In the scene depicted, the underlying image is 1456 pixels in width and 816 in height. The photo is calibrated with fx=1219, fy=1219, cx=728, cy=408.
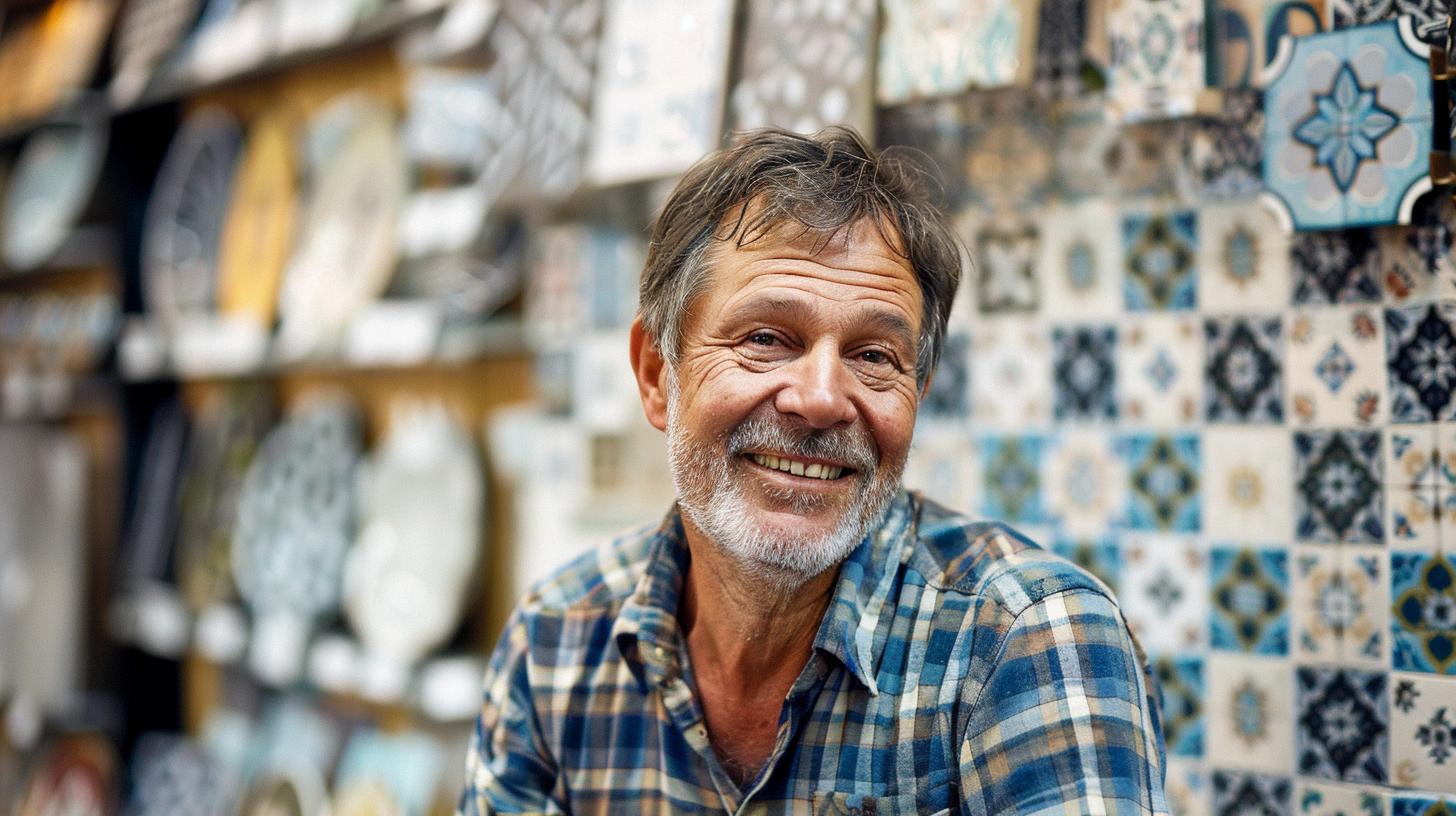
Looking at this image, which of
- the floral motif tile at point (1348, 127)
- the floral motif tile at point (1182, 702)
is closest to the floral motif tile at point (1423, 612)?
the floral motif tile at point (1182, 702)

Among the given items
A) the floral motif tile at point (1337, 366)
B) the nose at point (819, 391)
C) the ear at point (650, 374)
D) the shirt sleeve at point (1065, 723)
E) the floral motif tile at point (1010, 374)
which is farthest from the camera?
the floral motif tile at point (1010, 374)

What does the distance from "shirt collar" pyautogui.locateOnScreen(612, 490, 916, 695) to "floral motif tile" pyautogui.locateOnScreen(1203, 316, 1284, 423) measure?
1.21ft

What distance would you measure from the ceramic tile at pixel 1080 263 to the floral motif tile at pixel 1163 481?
0.16 meters

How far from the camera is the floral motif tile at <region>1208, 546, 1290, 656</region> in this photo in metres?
1.28

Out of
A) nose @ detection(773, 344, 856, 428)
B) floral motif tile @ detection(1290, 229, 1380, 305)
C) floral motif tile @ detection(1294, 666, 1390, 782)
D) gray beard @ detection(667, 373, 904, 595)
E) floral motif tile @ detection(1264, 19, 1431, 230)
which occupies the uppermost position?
floral motif tile @ detection(1264, 19, 1431, 230)

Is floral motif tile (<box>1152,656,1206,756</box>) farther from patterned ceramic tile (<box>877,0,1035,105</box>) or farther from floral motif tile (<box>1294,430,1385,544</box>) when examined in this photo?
patterned ceramic tile (<box>877,0,1035,105</box>)

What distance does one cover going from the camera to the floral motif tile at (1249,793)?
1267 millimetres

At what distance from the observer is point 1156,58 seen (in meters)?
1.29

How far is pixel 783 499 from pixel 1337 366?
0.59 metres

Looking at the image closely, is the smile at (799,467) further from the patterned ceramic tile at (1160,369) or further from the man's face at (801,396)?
the patterned ceramic tile at (1160,369)

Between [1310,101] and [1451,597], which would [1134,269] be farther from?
[1451,597]

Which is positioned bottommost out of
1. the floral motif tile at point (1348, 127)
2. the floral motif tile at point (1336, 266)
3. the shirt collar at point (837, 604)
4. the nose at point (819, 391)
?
the shirt collar at point (837, 604)

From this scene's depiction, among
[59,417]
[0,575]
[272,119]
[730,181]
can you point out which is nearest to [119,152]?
[272,119]

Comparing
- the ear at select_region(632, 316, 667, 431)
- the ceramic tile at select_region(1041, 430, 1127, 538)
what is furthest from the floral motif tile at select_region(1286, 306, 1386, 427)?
the ear at select_region(632, 316, 667, 431)
